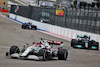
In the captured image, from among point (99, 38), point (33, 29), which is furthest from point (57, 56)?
point (33, 29)

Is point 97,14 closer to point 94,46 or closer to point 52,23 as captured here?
point 94,46

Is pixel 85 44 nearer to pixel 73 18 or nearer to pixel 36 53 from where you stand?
pixel 36 53

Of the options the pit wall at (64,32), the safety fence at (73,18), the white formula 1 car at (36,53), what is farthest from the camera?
the safety fence at (73,18)

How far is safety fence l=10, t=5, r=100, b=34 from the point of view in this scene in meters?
23.4

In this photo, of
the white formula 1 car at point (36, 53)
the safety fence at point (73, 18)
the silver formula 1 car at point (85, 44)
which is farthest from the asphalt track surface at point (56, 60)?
the safety fence at point (73, 18)

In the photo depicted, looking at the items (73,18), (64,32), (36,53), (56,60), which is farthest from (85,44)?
(73,18)

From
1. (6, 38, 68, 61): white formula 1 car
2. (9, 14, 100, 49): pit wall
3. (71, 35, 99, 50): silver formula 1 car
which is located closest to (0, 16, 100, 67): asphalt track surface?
(6, 38, 68, 61): white formula 1 car

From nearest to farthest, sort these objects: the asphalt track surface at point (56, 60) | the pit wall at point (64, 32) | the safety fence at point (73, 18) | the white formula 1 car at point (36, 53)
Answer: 1. the asphalt track surface at point (56, 60)
2. the white formula 1 car at point (36, 53)
3. the pit wall at point (64, 32)
4. the safety fence at point (73, 18)

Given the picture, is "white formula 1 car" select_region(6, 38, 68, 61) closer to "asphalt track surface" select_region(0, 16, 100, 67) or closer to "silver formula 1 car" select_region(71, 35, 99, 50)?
"asphalt track surface" select_region(0, 16, 100, 67)

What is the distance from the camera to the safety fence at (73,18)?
2341 cm

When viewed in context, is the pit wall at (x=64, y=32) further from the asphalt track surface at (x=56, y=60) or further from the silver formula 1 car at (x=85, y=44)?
the silver formula 1 car at (x=85, y=44)

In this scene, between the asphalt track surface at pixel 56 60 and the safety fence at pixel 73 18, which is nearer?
the asphalt track surface at pixel 56 60

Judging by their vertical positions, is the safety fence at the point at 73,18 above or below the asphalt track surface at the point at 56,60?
above

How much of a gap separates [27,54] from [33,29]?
2240 centimetres
